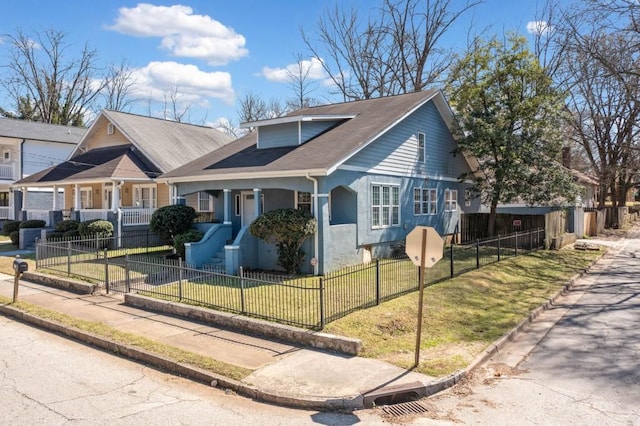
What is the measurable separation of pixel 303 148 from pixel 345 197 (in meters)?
2.52

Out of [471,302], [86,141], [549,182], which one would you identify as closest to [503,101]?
[549,182]

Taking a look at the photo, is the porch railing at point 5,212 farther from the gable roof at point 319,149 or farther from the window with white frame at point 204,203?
the gable roof at point 319,149

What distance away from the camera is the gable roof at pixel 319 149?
15188 millimetres

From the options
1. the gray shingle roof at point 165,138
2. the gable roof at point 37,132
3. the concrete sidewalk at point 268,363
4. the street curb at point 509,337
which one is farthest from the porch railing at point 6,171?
the street curb at point 509,337

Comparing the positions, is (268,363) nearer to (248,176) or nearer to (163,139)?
(248,176)

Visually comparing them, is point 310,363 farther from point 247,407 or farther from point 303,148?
point 303,148

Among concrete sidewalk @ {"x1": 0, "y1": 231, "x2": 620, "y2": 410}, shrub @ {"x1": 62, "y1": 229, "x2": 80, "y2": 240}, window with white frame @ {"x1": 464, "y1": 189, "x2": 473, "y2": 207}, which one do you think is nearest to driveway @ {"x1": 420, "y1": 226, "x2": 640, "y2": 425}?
concrete sidewalk @ {"x1": 0, "y1": 231, "x2": 620, "y2": 410}

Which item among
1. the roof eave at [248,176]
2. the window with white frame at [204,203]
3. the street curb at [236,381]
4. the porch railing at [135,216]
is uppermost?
the roof eave at [248,176]

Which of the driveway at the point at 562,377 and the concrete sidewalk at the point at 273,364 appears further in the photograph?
the concrete sidewalk at the point at 273,364

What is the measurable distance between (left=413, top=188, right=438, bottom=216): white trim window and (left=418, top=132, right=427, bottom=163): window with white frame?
54.7 inches

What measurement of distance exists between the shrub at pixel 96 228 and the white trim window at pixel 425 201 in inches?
551

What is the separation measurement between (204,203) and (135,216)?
11.7 feet

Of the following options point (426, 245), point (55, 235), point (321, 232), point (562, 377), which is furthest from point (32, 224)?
point (562, 377)

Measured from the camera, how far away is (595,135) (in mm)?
36906
